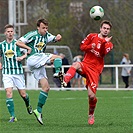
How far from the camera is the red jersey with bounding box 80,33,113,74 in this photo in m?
12.9

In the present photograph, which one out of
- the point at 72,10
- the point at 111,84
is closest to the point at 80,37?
the point at 72,10

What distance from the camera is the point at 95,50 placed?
13.0m

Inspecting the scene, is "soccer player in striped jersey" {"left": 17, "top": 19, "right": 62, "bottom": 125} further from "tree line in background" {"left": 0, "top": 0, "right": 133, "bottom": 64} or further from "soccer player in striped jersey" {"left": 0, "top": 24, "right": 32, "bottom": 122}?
"tree line in background" {"left": 0, "top": 0, "right": 133, "bottom": 64}

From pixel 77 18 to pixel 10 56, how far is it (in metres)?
35.7

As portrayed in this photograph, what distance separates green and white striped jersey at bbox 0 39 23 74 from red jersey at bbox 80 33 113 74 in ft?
6.27

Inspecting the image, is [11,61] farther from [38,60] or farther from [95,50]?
[95,50]

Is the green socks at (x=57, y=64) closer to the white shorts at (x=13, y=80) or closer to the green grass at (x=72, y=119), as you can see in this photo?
the green grass at (x=72, y=119)

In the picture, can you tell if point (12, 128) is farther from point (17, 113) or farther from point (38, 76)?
point (17, 113)

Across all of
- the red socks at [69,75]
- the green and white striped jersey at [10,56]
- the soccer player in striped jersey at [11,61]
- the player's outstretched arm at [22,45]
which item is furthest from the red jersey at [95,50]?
the green and white striped jersey at [10,56]

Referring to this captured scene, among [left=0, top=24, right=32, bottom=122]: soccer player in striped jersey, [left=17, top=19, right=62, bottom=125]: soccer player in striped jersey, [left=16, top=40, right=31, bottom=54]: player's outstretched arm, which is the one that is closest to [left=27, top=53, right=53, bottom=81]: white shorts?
[left=17, top=19, right=62, bottom=125]: soccer player in striped jersey

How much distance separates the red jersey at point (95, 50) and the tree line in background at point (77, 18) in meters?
29.8

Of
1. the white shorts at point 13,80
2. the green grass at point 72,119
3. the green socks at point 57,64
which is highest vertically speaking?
the green socks at point 57,64

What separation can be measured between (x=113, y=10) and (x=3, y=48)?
32438mm

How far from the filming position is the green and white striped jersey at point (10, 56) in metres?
14.4
